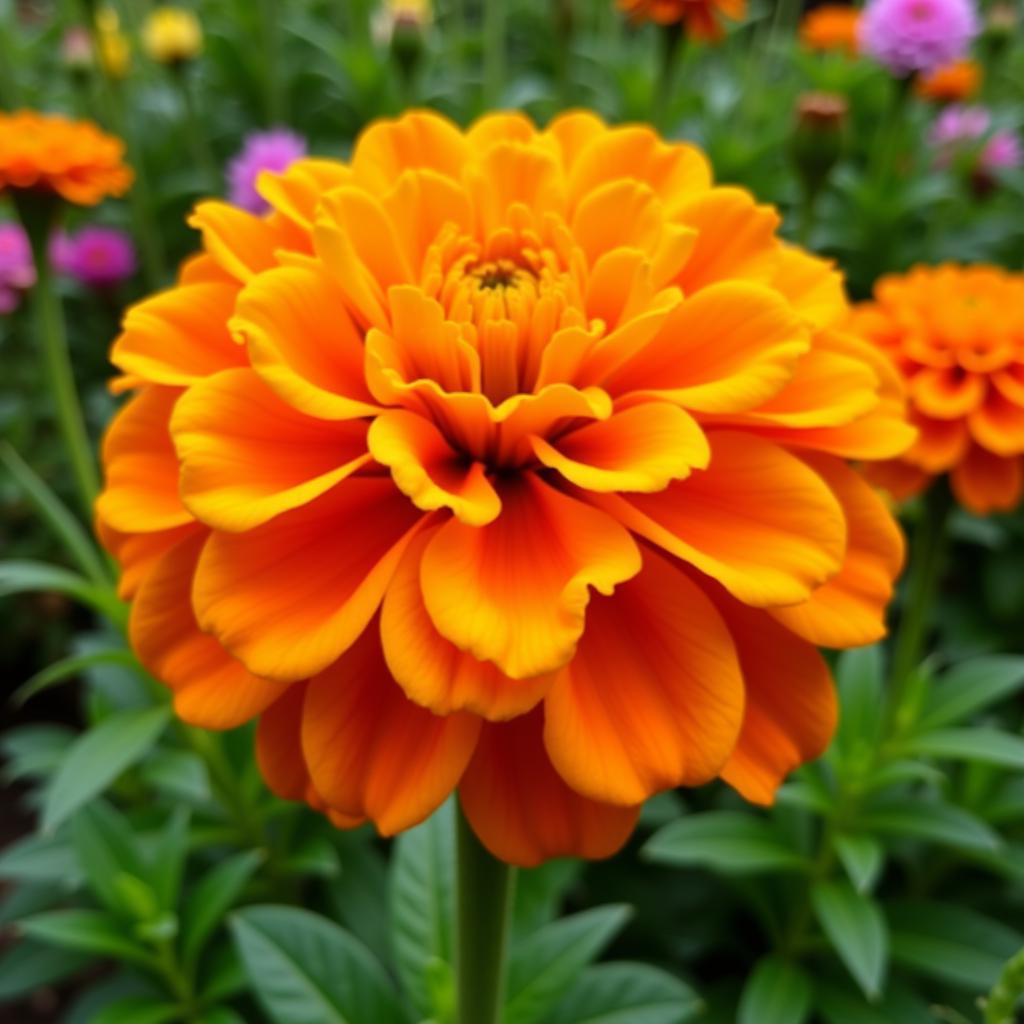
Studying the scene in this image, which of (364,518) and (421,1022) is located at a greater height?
(364,518)

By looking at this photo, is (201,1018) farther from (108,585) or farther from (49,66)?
(49,66)

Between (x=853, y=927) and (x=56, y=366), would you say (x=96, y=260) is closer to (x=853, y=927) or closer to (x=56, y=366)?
(x=56, y=366)

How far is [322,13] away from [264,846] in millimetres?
2435

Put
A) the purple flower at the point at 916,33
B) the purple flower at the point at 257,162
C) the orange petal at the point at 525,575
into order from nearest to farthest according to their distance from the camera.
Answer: the orange petal at the point at 525,575, the purple flower at the point at 916,33, the purple flower at the point at 257,162

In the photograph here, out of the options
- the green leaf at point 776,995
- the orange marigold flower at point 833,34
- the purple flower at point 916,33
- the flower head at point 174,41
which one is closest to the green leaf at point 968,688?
the green leaf at point 776,995

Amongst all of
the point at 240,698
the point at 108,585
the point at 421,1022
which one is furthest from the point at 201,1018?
the point at 240,698

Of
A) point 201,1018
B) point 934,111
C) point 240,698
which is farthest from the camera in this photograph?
point 934,111

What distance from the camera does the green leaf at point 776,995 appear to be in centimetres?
94

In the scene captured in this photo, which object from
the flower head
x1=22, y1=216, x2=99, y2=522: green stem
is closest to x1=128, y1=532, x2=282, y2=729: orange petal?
x1=22, y1=216, x2=99, y2=522: green stem

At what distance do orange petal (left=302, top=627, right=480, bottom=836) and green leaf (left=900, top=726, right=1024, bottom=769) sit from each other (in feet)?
2.06

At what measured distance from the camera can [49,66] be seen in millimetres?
2537

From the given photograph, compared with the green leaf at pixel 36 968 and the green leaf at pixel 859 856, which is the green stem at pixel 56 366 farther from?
the green leaf at pixel 859 856

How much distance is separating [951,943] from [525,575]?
81 cm

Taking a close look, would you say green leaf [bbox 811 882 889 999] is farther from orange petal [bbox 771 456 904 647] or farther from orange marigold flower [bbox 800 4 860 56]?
orange marigold flower [bbox 800 4 860 56]
